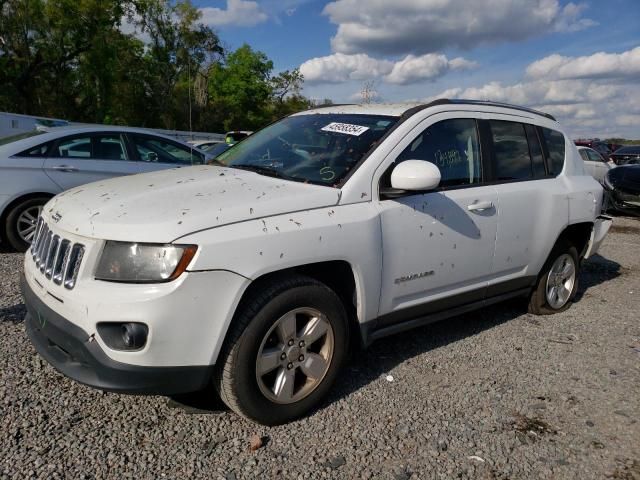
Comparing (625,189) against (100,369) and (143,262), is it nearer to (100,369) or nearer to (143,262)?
(143,262)

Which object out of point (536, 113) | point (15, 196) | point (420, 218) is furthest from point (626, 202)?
point (15, 196)

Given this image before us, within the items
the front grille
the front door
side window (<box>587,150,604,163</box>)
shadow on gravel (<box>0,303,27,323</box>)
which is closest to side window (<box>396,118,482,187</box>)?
the front door

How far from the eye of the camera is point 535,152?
14.7ft

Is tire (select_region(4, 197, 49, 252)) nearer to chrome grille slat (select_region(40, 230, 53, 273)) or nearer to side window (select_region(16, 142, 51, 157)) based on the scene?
side window (select_region(16, 142, 51, 157))

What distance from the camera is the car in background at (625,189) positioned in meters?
10.6

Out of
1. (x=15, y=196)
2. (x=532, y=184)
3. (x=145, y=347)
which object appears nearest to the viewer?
(x=145, y=347)

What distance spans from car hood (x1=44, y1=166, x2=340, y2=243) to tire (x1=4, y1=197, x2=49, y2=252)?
3.59 metres

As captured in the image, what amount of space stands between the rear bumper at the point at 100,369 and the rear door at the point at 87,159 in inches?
167

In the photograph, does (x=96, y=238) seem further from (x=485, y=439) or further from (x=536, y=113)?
(x=536, y=113)

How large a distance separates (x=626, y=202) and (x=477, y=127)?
334 inches

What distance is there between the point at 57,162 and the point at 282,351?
4.91 meters

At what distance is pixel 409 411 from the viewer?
3.13 metres

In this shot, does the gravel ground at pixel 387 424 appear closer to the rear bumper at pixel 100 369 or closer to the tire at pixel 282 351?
the tire at pixel 282 351

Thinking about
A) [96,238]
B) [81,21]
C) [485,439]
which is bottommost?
[485,439]
